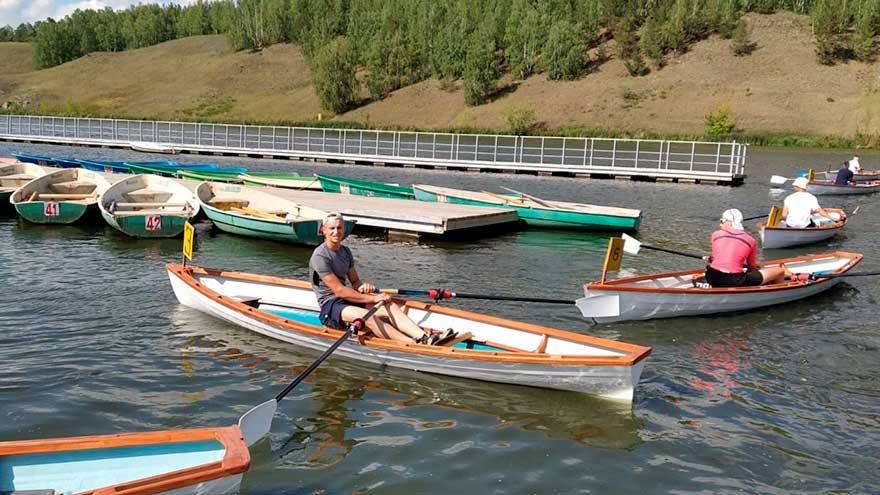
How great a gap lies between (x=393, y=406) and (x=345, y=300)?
1831mm

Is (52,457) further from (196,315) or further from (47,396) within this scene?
(196,315)

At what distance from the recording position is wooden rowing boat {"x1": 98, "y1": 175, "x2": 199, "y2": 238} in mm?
20956

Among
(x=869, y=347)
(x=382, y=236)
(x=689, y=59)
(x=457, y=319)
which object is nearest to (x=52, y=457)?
(x=457, y=319)

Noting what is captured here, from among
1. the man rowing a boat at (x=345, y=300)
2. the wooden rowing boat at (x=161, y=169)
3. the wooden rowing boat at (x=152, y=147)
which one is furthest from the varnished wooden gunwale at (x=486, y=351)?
the wooden rowing boat at (x=152, y=147)

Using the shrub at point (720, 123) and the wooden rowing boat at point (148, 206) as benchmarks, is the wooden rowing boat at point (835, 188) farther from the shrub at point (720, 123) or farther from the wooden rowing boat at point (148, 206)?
the shrub at point (720, 123)

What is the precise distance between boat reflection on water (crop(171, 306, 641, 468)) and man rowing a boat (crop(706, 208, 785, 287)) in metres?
5.50

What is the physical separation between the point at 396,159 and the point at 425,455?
3983 cm

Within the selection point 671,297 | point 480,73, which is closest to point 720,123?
point 480,73

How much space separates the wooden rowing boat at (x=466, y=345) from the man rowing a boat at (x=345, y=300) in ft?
0.85

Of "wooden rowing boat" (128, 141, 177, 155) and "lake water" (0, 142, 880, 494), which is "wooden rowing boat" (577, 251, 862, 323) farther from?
"wooden rowing boat" (128, 141, 177, 155)

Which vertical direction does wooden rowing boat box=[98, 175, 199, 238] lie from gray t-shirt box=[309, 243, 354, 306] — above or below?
below

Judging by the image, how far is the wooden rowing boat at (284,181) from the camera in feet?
102

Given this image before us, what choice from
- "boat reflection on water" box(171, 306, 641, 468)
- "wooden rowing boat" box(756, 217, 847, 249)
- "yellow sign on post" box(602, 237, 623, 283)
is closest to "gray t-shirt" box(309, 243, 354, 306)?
"boat reflection on water" box(171, 306, 641, 468)

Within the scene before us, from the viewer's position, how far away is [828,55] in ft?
299
